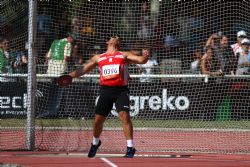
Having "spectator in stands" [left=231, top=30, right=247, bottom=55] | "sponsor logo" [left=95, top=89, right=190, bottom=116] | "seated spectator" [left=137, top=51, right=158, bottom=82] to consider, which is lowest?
"sponsor logo" [left=95, top=89, right=190, bottom=116]

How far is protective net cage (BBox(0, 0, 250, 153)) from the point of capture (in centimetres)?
1602

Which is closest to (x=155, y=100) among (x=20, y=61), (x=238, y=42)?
(x=238, y=42)

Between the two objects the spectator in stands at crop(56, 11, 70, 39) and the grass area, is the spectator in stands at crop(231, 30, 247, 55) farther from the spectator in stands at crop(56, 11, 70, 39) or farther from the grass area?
the spectator in stands at crop(56, 11, 70, 39)

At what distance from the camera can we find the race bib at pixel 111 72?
12289mm

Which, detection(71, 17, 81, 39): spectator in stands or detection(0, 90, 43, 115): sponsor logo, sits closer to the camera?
detection(71, 17, 81, 39): spectator in stands

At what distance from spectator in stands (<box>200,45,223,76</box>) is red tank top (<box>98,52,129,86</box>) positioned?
206 inches

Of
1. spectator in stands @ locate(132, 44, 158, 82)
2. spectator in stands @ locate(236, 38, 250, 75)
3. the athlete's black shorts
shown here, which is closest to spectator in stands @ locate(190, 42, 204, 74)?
spectator in stands @ locate(236, 38, 250, 75)

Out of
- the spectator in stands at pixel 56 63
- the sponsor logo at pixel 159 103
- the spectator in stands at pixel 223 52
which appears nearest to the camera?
the spectator in stands at pixel 56 63

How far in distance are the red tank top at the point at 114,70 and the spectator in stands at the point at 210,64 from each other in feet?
17.1

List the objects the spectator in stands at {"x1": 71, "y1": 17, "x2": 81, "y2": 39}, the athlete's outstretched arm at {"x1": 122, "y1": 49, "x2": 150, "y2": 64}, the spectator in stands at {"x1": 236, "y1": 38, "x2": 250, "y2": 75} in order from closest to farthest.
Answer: the athlete's outstretched arm at {"x1": 122, "y1": 49, "x2": 150, "y2": 64}
the spectator in stands at {"x1": 71, "y1": 17, "x2": 81, "y2": 39}
the spectator in stands at {"x1": 236, "y1": 38, "x2": 250, "y2": 75}

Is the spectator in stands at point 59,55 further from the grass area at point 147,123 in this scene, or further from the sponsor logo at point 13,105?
the sponsor logo at point 13,105

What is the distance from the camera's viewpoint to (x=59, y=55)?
16.2 meters

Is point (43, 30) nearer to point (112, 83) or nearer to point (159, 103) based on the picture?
point (159, 103)

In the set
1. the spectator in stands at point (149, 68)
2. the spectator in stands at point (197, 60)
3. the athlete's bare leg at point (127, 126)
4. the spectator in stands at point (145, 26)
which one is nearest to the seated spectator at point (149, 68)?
the spectator in stands at point (149, 68)
